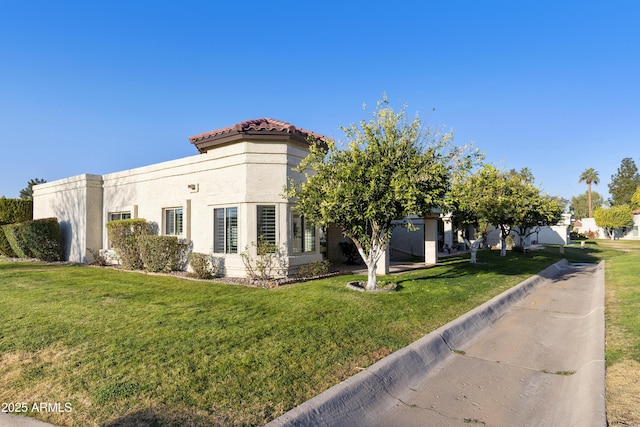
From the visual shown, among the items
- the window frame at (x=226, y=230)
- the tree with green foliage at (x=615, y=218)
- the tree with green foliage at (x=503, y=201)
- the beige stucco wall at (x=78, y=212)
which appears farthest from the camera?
the tree with green foliage at (x=615, y=218)

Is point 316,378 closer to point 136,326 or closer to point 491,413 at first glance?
point 491,413

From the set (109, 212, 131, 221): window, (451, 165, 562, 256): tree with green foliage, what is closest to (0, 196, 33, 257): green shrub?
(109, 212, 131, 221): window

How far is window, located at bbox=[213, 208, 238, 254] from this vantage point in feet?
40.2

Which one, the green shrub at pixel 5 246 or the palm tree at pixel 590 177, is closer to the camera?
the green shrub at pixel 5 246

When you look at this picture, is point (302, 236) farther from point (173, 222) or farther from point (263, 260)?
point (173, 222)

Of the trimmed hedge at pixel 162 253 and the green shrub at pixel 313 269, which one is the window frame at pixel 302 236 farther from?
the trimmed hedge at pixel 162 253

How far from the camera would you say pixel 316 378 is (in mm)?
4266

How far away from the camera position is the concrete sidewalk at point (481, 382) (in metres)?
3.81

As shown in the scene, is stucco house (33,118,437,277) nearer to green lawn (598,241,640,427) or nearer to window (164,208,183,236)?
window (164,208,183,236)

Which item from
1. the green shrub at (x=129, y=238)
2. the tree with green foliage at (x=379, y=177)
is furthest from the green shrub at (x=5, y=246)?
the tree with green foliage at (x=379, y=177)

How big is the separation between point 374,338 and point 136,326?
420 centimetres

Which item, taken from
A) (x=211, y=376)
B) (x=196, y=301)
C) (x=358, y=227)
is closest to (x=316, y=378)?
(x=211, y=376)

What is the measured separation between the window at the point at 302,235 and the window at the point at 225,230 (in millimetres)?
2037

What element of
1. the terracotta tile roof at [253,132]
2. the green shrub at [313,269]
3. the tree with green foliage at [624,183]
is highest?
the tree with green foliage at [624,183]
